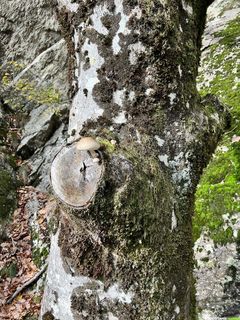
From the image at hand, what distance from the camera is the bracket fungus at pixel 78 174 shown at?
1.35 metres

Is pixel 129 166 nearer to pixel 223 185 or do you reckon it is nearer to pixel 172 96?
pixel 172 96

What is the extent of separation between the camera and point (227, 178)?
3.83 meters

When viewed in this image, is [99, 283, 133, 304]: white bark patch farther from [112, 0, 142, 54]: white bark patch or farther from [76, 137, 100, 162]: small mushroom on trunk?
[112, 0, 142, 54]: white bark patch

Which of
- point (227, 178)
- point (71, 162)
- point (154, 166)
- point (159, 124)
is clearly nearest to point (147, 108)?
point (159, 124)

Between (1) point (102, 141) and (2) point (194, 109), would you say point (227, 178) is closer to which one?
(2) point (194, 109)

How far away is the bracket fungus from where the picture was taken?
1.35 metres

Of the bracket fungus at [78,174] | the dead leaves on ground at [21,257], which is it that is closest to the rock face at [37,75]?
the dead leaves on ground at [21,257]

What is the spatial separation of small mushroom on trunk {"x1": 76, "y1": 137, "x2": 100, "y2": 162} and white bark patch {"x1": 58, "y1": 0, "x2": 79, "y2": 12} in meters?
0.58

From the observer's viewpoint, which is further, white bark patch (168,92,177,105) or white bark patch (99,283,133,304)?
white bark patch (168,92,177,105)

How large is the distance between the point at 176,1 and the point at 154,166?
25.0 inches

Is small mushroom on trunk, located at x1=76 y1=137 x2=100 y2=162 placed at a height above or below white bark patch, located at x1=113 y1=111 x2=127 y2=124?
above

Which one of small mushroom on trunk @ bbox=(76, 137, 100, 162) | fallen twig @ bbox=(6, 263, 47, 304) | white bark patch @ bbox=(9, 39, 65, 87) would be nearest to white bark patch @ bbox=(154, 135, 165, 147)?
small mushroom on trunk @ bbox=(76, 137, 100, 162)

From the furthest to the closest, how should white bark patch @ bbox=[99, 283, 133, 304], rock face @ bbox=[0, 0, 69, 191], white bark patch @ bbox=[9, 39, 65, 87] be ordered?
white bark patch @ bbox=[9, 39, 65, 87], rock face @ bbox=[0, 0, 69, 191], white bark patch @ bbox=[99, 283, 133, 304]

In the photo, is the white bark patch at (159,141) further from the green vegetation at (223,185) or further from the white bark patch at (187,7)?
the green vegetation at (223,185)
